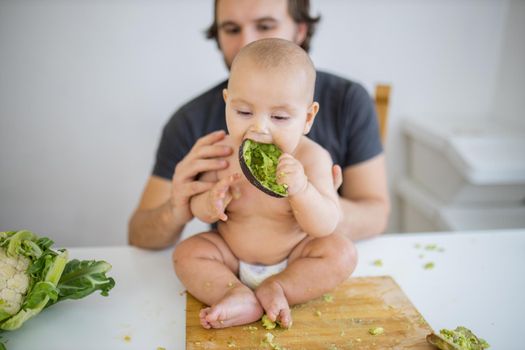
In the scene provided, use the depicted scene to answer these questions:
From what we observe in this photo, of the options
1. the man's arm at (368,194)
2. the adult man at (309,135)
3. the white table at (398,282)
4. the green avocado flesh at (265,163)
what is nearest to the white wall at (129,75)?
the adult man at (309,135)

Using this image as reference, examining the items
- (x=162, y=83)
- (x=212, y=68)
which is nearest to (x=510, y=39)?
(x=212, y=68)

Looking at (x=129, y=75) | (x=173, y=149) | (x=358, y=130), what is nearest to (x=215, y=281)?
(x=173, y=149)

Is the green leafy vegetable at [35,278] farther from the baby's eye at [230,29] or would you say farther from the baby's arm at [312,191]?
the baby's eye at [230,29]

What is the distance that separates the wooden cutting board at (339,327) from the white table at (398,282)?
0.05 m

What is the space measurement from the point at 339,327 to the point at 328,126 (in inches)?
32.3

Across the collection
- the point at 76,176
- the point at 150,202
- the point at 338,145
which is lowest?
the point at 76,176

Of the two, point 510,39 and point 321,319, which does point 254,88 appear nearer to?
point 321,319

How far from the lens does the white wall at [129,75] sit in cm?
240

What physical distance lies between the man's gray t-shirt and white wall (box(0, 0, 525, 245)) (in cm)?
88

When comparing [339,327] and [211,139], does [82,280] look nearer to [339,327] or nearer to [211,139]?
[211,139]

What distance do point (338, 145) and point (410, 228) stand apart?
1.40 meters

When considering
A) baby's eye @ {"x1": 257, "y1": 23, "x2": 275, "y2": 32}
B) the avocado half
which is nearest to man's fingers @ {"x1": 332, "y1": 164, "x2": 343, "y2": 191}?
the avocado half

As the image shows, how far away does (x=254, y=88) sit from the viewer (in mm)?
914

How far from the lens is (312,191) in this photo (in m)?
1.00
